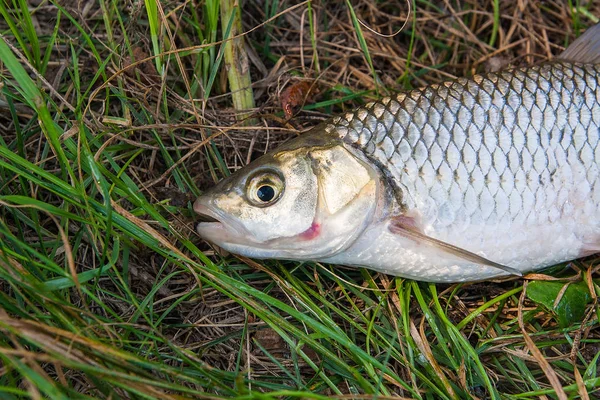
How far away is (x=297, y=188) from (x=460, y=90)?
93 centimetres

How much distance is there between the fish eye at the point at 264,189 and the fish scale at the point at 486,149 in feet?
1.28

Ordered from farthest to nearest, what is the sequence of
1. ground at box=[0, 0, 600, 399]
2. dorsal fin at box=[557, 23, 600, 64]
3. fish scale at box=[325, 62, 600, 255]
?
1. dorsal fin at box=[557, 23, 600, 64]
2. fish scale at box=[325, 62, 600, 255]
3. ground at box=[0, 0, 600, 399]

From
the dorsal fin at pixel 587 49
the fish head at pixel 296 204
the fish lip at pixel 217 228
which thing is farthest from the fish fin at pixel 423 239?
the dorsal fin at pixel 587 49

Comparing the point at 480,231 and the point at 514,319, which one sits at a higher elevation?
the point at 480,231

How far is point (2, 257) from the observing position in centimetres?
228

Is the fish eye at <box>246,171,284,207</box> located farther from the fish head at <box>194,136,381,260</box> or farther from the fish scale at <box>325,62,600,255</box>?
the fish scale at <box>325,62,600,255</box>

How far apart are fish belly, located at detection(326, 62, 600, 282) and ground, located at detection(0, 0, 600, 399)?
316 millimetres

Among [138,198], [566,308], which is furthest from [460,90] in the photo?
[138,198]

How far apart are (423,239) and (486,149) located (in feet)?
1.67

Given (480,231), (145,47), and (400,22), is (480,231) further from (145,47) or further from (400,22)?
(145,47)

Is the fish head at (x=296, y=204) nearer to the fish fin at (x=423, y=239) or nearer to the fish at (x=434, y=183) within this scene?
the fish at (x=434, y=183)

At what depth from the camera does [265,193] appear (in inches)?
99.9

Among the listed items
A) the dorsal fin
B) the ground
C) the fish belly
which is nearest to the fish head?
the fish belly

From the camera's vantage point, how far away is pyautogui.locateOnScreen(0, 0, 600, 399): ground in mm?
2500
